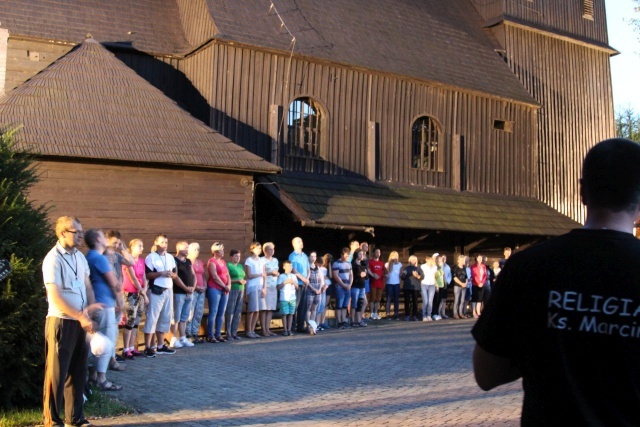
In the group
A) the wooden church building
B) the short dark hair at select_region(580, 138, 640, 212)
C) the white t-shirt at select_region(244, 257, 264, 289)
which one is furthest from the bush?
the wooden church building

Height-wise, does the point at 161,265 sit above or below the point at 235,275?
above

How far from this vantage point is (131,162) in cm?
1509

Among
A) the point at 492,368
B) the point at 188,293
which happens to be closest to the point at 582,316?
the point at 492,368

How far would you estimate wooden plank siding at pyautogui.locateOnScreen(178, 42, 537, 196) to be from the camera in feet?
61.2

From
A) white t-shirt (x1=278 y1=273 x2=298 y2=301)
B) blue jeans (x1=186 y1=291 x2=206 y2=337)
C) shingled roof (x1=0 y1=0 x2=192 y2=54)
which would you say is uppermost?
shingled roof (x1=0 y1=0 x2=192 y2=54)

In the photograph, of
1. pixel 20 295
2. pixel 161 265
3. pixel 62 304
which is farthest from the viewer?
pixel 161 265

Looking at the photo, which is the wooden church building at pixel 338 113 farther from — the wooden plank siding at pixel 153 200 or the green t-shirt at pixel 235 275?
the green t-shirt at pixel 235 275

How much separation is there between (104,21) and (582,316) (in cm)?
1870

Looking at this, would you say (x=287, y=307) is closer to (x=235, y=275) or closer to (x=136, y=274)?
(x=235, y=275)

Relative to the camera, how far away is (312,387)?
883cm

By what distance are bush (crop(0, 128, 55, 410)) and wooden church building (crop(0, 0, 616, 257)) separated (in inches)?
282

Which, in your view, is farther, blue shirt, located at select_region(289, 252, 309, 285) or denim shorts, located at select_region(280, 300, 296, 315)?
blue shirt, located at select_region(289, 252, 309, 285)

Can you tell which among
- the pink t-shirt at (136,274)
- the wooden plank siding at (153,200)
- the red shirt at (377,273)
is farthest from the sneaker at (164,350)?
the red shirt at (377,273)

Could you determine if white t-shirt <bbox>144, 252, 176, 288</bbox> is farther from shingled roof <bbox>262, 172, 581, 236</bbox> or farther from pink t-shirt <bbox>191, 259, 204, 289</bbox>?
shingled roof <bbox>262, 172, 581, 236</bbox>
